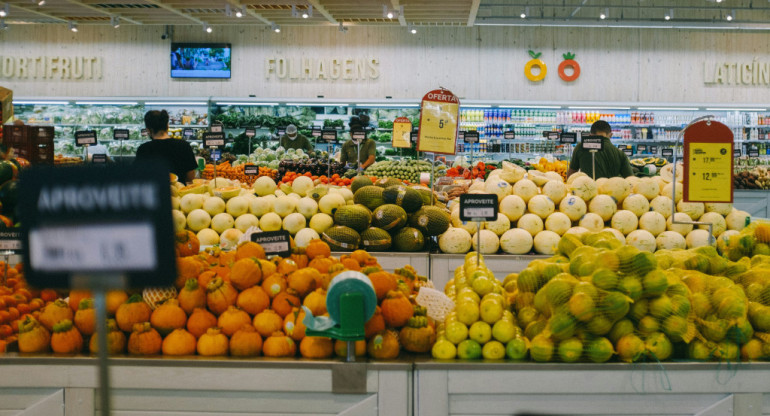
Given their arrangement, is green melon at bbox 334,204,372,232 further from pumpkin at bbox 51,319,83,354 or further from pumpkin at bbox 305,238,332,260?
pumpkin at bbox 51,319,83,354

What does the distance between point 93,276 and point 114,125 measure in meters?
11.3

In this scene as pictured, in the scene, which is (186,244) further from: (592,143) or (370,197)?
(592,143)

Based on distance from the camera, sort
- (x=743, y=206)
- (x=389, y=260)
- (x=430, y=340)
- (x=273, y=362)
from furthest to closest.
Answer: (x=743, y=206) → (x=389, y=260) → (x=430, y=340) → (x=273, y=362)

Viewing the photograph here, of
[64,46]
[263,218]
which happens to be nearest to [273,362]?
[263,218]

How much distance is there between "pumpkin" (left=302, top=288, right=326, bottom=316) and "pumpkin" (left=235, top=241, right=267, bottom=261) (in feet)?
1.11

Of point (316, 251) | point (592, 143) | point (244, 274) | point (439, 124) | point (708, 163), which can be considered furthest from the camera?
point (592, 143)

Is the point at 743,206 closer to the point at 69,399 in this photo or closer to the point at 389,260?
the point at 389,260

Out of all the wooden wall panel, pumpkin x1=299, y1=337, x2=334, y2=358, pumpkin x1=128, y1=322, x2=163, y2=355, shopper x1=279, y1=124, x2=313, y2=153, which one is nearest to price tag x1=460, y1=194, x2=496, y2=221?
pumpkin x1=299, y1=337, x2=334, y2=358

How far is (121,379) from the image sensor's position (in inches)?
72.0

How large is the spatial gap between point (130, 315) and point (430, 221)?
7.09 ft

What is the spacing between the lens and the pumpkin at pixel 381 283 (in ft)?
6.45

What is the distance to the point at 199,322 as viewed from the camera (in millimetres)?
1949

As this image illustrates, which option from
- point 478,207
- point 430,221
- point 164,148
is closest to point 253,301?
point 478,207

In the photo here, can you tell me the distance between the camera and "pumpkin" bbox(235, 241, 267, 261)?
2.22 metres
